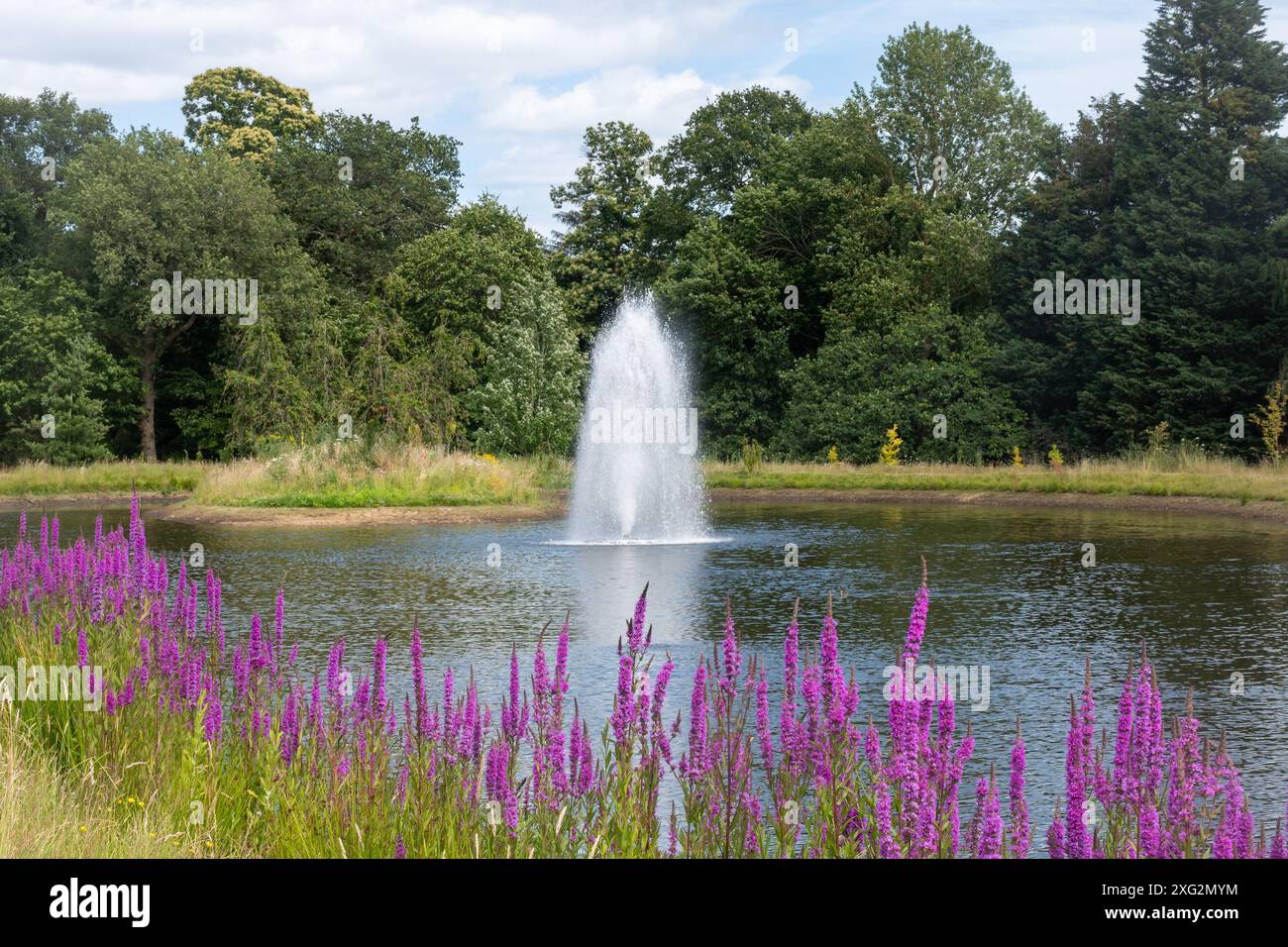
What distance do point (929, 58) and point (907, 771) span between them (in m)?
52.8

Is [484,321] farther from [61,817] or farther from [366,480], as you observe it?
[61,817]

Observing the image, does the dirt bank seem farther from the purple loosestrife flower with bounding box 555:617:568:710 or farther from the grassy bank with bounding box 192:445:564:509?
the purple loosestrife flower with bounding box 555:617:568:710

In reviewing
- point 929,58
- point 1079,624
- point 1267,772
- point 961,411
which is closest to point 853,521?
point 1079,624

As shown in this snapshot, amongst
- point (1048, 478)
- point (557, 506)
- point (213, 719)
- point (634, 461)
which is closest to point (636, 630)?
point (213, 719)

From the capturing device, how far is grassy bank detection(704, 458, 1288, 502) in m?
30.2

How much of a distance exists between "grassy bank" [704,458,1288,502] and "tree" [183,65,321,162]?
33.7 meters

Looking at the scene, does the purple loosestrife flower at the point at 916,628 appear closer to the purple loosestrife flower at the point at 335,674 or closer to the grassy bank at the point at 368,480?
the purple loosestrife flower at the point at 335,674

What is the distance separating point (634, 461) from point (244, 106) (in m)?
44.3

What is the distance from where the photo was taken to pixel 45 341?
4744 centimetres

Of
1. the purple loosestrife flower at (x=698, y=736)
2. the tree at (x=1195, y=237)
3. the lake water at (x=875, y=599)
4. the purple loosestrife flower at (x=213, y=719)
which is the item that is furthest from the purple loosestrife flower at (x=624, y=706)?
the tree at (x=1195, y=237)

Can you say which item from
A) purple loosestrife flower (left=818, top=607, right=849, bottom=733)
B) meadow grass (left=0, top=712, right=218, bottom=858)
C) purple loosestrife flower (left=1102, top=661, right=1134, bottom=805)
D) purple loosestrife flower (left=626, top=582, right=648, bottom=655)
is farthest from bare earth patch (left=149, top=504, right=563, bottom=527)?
purple loosestrife flower (left=1102, top=661, right=1134, bottom=805)

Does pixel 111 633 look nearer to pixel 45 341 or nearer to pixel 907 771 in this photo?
pixel 907 771

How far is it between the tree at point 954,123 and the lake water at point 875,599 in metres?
28.6

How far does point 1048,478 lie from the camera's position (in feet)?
110
